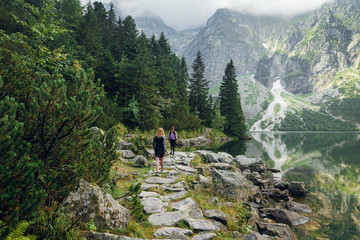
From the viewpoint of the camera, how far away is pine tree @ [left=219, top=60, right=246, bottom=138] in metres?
60.1

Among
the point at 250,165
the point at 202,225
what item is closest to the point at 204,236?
the point at 202,225

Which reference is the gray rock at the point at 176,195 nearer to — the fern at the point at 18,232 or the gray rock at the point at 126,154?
the fern at the point at 18,232

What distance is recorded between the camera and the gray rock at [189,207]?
19.1ft

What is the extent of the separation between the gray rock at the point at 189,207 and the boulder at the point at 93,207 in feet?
7.16

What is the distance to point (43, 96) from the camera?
3633 mm

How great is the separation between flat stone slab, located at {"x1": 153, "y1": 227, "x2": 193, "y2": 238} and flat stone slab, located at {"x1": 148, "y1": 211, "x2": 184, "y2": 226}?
0.29m

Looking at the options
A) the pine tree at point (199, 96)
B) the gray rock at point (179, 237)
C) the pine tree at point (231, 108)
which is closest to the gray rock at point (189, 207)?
the gray rock at point (179, 237)

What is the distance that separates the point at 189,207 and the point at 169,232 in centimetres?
163

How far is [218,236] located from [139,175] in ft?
18.5

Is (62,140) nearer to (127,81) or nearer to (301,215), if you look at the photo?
(301,215)

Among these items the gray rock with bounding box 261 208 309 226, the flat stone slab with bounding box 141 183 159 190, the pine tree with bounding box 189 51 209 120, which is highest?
the pine tree with bounding box 189 51 209 120

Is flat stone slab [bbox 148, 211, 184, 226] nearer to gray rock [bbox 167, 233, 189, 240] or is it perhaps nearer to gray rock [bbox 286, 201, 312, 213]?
gray rock [bbox 167, 233, 189, 240]

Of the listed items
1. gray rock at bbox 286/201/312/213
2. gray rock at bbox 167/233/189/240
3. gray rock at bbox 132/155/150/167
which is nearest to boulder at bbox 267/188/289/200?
gray rock at bbox 286/201/312/213

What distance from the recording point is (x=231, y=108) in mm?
61531
